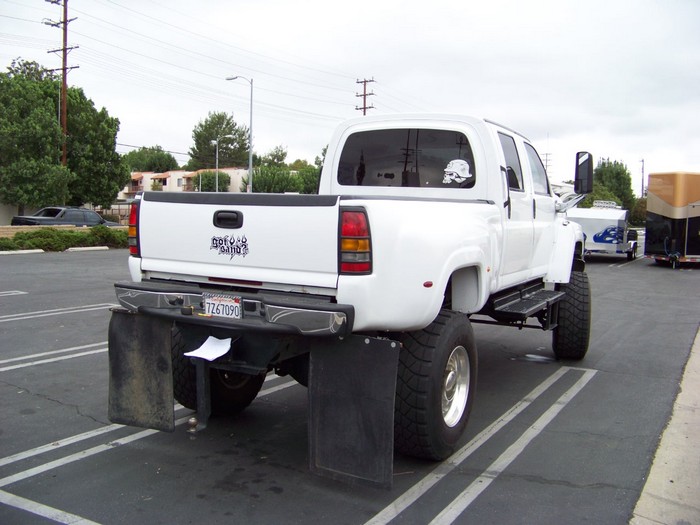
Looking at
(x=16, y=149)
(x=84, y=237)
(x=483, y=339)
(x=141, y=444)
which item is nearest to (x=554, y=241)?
(x=483, y=339)

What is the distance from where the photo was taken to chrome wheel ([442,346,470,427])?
4.38 meters

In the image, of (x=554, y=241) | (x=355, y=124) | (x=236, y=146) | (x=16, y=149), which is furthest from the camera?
(x=236, y=146)

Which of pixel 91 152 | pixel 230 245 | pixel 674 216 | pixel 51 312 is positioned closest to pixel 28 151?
pixel 91 152

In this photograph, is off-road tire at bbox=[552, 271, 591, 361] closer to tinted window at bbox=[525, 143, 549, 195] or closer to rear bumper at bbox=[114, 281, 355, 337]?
tinted window at bbox=[525, 143, 549, 195]

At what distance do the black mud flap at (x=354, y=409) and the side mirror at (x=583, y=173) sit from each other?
405cm

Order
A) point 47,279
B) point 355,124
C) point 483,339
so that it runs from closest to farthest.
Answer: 1. point 355,124
2. point 483,339
3. point 47,279

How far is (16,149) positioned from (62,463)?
112 ft

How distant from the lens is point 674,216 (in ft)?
70.5

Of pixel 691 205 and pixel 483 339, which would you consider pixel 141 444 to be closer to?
pixel 483 339

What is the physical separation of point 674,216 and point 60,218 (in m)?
23.9

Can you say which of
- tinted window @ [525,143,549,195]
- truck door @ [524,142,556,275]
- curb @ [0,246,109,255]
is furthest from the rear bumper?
curb @ [0,246,109,255]

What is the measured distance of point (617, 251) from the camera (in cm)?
2409

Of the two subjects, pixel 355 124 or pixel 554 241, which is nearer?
pixel 355 124

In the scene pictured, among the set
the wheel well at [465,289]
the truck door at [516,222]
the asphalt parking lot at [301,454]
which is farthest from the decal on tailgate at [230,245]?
the truck door at [516,222]
